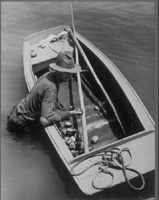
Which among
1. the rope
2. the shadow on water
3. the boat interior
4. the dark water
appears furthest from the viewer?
the boat interior

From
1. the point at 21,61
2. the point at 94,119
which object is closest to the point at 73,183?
the point at 94,119

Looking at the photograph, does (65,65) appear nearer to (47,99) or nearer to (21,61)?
(47,99)

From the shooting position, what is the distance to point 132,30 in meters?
10.6

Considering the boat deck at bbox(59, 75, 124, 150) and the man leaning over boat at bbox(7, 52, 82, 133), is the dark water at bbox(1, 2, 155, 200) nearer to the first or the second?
the boat deck at bbox(59, 75, 124, 150)

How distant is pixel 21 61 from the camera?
8977 mm

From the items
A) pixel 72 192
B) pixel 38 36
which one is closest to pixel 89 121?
pixel 72 192

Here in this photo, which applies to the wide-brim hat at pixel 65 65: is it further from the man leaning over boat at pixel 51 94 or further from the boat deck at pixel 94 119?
the boat deck at pixel 94 119

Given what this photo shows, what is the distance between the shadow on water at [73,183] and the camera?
13.7 ft

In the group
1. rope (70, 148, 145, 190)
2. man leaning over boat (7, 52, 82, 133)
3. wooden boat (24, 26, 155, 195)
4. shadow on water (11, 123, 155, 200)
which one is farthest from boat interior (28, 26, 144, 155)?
rope (70, 148, 145, 190)

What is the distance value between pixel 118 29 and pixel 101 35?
843 millimetres

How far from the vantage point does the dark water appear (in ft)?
16.1

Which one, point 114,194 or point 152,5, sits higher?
point 152,5

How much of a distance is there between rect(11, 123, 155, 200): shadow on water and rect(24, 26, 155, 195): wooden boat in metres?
0.41

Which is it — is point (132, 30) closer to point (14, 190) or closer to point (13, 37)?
point (13, 37)
